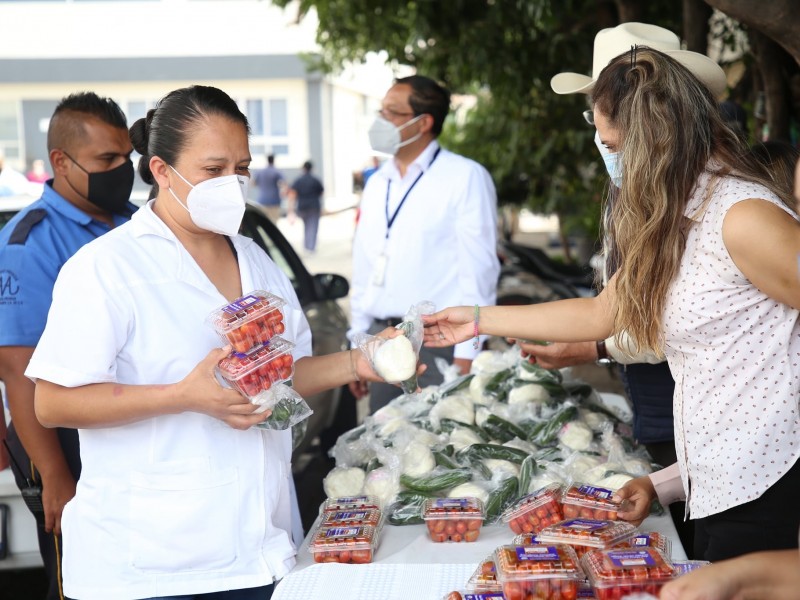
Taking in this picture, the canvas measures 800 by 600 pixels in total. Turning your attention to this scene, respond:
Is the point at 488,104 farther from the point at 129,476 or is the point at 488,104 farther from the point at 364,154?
the point at 364,154

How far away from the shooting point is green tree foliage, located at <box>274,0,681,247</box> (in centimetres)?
706

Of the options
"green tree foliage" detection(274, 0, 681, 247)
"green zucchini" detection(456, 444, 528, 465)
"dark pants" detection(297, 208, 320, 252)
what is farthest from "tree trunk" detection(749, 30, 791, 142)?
"dark pants" detection(297, 208, 320, 252)

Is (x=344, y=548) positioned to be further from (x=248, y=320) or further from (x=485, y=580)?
(x=248, y=320)

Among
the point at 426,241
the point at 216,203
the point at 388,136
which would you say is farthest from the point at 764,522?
the point at 388,136

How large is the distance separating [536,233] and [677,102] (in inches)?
746

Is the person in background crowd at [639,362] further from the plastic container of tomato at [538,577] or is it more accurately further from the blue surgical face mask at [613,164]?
the plastic container of tomato at [538,577]

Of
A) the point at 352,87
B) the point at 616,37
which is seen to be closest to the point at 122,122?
the point at 616,37

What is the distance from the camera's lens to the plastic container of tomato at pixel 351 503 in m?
2.71

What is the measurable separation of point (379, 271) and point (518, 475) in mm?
1799

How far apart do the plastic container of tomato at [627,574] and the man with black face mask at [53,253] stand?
182 cm

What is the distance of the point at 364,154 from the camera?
34531 mm

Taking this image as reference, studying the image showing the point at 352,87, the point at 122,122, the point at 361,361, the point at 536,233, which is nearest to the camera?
the point at 361,361

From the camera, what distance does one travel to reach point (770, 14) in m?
3.63

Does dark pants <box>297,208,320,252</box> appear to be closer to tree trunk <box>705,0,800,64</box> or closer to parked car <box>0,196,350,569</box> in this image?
parked car <box>0,196,350,569</box>
